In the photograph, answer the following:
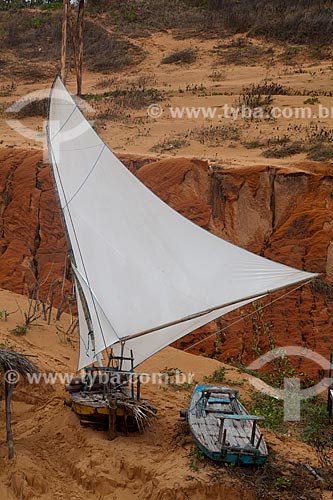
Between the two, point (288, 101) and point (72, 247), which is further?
point (288, 101)

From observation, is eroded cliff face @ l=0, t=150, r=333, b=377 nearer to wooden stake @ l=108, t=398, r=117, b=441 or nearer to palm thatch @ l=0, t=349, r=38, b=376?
wooden stake @ l=108, t=398, r=117, b=441

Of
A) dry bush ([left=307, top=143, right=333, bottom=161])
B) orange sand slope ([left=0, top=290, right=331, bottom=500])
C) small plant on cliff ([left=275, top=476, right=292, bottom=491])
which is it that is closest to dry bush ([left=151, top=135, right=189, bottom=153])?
dry bush ([left=307, top=143, right=333, bottom=161])

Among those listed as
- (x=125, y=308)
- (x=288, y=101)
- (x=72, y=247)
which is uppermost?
(x=288, y=101)

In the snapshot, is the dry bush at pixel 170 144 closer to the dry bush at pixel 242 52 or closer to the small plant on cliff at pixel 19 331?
the small plant on cliff at pixel 19 331

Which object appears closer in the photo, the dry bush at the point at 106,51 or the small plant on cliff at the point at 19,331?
the small plant on cliff at the point at 19,331

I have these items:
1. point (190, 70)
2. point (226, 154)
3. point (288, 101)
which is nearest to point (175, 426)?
point (226, 154)

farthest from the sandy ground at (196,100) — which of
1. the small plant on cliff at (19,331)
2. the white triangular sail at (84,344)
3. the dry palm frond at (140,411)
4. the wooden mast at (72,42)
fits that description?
the dry palm frond at (140,411)

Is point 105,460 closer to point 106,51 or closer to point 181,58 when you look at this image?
point 181,58

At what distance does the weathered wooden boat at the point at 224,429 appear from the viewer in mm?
6418

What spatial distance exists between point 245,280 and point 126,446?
9.06 feet

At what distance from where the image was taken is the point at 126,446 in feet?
23.6

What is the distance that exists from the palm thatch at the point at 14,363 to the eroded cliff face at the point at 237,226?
4408mm

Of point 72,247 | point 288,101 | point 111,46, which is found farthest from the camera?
point 111,46

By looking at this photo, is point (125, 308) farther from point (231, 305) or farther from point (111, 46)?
point (111, 46)
